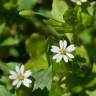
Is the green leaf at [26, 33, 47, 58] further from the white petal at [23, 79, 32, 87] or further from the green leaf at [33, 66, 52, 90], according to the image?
the white petal at [23, 79, 32, 87]

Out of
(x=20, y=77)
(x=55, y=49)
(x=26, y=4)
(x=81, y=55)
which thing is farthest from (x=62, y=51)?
(x=26, y=4)

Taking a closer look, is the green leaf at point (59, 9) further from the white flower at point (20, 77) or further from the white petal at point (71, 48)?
the white flower at point (20, 77)

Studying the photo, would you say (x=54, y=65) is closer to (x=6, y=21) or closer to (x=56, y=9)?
(x=56, y=9)

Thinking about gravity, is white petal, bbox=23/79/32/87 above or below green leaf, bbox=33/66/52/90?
above

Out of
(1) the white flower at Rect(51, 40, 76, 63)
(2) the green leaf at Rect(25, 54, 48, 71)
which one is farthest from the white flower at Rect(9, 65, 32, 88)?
(2) the green leaf at Rect(25, 54, 48, 71)

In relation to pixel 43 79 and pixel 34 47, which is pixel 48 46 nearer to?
pixel 43 79

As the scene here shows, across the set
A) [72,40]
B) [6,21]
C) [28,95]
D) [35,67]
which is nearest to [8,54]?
[6,21]

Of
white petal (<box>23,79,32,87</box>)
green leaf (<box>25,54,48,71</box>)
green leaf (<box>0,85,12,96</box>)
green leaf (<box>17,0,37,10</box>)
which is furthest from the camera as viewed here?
green leaf (<box>17,0,37,10</box>)
